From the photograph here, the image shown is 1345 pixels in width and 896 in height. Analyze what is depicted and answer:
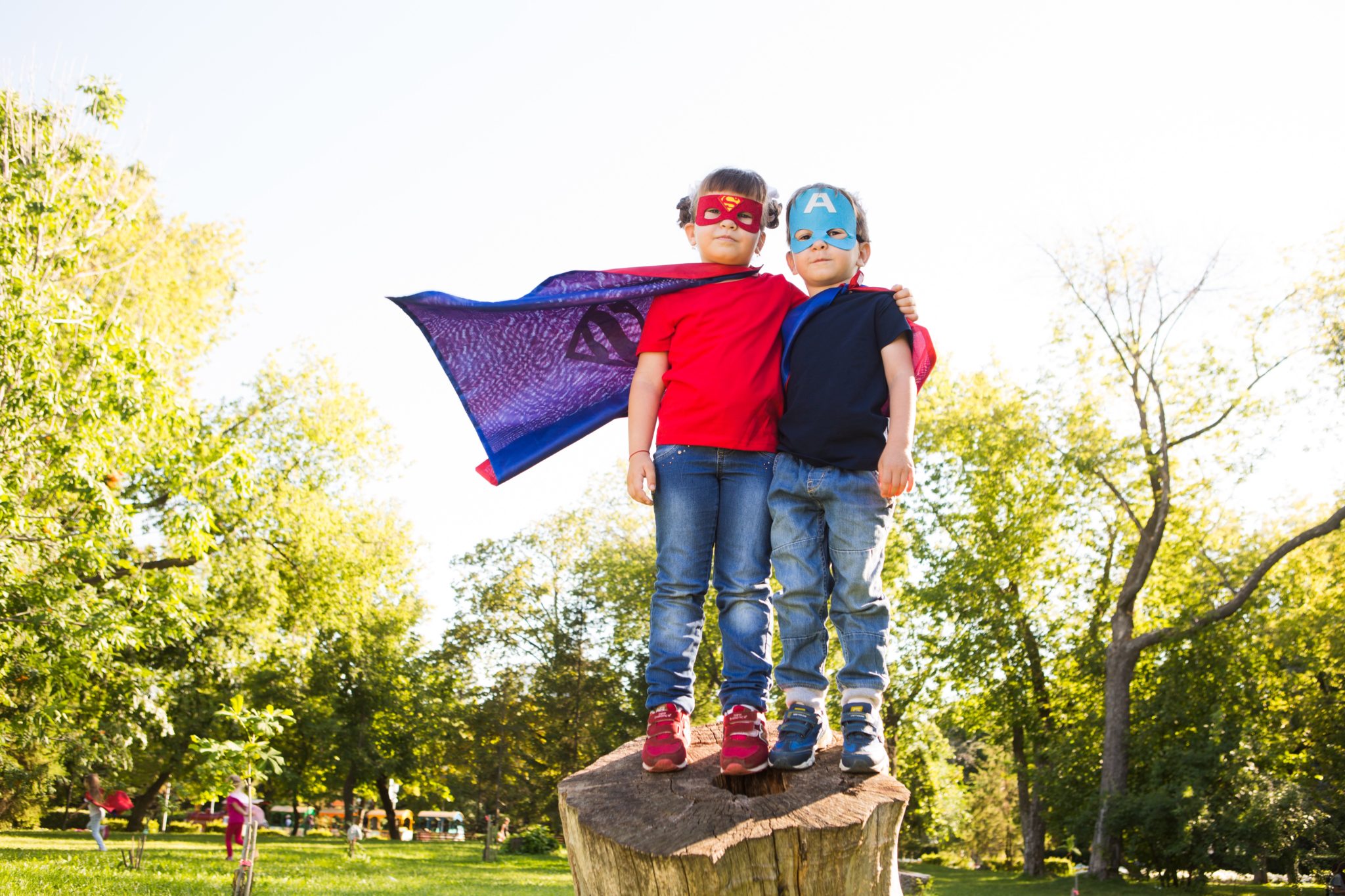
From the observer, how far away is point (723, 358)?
3988 millimetres

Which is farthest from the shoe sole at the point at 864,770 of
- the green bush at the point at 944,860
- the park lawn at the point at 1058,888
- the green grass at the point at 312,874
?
the green bush at the point at 944,860

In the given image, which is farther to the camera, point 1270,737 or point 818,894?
point 1270,737

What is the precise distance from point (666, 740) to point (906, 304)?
6.34 feet

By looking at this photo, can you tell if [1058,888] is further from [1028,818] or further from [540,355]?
[540,355]

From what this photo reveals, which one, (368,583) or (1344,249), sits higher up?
(1344,249)

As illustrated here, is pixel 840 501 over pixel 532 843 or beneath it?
over

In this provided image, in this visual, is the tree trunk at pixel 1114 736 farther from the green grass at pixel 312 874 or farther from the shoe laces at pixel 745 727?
the shoe laces at pixel 745 727

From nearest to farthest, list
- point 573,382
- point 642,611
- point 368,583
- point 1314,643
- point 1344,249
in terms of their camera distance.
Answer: point 573,382 < point 1344,249 < point 1314,643 < point 368,583 < point 642,611

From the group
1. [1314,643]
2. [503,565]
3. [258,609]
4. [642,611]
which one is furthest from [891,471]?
[503,565]

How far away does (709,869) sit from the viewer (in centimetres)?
273

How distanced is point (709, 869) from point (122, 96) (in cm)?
1459

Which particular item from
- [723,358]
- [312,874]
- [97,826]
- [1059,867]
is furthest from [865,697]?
[1059,867]

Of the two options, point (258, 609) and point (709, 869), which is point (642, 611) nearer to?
point (258, 609)

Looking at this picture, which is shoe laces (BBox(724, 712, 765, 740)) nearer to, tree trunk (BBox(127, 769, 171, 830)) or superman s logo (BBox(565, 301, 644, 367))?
superman s logo (BBox(565, 301, 644, 367))
